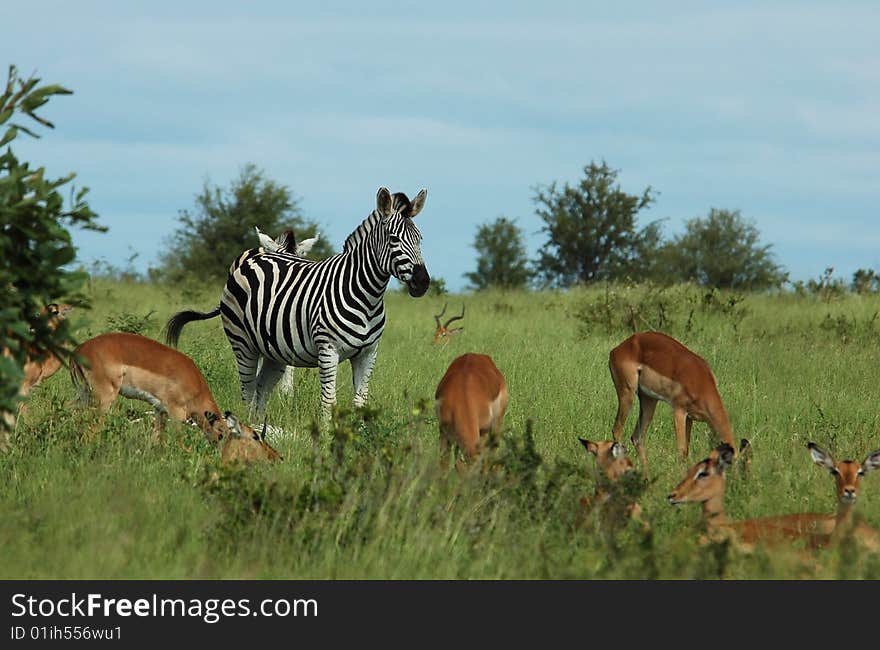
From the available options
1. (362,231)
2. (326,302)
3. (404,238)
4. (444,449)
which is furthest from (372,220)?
(444,449)

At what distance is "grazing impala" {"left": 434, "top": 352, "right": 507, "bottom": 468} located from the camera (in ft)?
26.1

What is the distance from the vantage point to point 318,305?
11.1m

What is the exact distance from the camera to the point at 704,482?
7223 mm

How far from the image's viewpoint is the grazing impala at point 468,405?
797 centimetres

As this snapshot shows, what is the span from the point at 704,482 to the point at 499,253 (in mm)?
41063

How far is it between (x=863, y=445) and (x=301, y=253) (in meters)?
7.41

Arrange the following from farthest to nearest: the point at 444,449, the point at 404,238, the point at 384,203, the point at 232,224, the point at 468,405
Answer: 1. the point at 232,224
2. the point at 384,203
3. the point at 404,238
4. the point at 444,449
5. the point at 468,405

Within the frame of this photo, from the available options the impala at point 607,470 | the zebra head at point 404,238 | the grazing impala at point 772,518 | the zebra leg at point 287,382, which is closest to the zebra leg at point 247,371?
the zebra leg at point 287,382

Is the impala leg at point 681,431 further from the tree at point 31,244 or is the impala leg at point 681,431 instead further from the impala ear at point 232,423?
the tree at point 31,244

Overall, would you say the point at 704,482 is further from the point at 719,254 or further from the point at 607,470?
the point at 719,254

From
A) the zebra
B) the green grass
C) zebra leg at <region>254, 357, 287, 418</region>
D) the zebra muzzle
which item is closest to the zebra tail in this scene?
the zebra

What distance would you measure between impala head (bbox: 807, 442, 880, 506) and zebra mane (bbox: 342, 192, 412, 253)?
15.7 feet

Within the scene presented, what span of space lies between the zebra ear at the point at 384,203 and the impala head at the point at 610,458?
4015 mm
